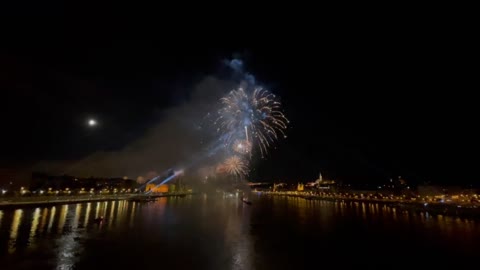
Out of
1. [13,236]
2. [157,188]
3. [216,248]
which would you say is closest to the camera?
[216,248]

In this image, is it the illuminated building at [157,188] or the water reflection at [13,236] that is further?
the illuminated building at [157,188]

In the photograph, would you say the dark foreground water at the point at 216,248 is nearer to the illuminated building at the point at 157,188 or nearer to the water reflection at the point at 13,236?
the water reflection at the point at 13,236

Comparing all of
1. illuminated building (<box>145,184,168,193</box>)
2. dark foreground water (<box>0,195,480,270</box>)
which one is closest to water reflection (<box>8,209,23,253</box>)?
dark foreground water (<box>0,195,480,270</box>)

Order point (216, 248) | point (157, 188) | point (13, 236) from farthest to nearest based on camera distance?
point (157, 188)
point (13, 236)
point (216, 248)

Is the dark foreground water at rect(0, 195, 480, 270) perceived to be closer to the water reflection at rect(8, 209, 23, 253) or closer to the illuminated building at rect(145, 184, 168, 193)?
the water reflection at rect(8, 209, 23, 253)

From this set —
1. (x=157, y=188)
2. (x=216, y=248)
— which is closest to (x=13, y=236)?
(x=216, y=248)

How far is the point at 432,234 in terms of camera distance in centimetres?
2167

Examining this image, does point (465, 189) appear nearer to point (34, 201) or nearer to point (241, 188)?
point (34, 201)

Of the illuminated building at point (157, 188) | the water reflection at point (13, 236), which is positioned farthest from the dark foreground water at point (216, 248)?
the illuminated building at point (157, 188)

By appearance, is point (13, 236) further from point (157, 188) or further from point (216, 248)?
point (157, 188)

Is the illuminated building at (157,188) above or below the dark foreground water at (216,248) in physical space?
above

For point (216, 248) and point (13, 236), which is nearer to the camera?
point (216, 248)

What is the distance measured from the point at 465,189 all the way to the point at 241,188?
404 feet

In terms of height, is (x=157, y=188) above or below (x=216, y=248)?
above
